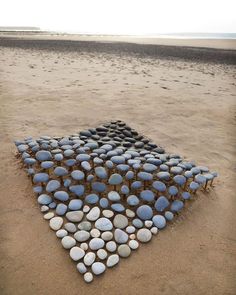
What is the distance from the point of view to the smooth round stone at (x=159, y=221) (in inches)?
113

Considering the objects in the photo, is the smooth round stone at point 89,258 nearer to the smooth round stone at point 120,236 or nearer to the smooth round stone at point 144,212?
the smooth round stone at point 120,236

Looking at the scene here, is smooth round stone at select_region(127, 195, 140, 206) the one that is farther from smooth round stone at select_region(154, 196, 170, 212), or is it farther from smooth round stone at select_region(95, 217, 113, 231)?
smooth round stone at select_region(95, 217, 113, 231)

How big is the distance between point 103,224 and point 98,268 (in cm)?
53

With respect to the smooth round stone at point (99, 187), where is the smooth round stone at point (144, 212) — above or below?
below

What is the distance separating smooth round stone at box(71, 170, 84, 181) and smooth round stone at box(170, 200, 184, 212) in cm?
→ 117

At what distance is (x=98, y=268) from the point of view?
2387 millimetres

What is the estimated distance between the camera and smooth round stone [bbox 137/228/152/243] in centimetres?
272

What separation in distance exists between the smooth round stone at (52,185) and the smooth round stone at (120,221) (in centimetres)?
86

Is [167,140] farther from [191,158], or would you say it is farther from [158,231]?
[158,231]

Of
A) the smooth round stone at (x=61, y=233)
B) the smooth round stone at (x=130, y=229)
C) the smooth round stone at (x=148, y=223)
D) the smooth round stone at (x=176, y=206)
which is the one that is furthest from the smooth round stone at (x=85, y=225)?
the smooth round stone at (x=176, y=206)

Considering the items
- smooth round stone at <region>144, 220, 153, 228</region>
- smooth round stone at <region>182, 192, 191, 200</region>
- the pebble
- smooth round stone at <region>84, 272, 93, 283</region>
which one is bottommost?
smooth round stone at <region>84, 272, 93, 283</region>

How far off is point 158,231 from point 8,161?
2440 mm

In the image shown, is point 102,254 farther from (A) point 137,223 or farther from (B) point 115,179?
(B) point 115,179

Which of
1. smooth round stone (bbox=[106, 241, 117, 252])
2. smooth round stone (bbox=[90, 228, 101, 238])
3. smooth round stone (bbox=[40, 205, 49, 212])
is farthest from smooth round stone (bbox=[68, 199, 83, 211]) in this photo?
smooth round stone (bbox=[106, 241, 117, 252])
